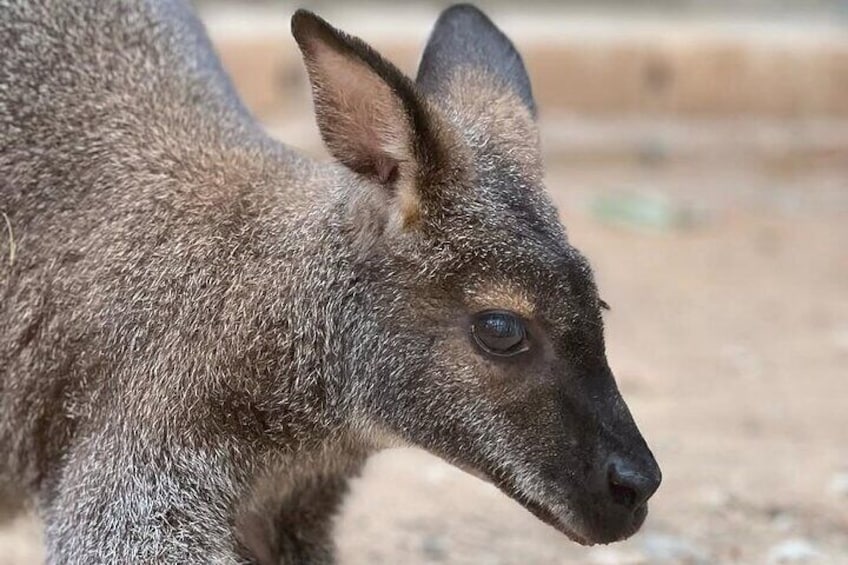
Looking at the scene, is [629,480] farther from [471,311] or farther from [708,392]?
[708,392]

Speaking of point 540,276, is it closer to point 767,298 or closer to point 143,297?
point 143,297

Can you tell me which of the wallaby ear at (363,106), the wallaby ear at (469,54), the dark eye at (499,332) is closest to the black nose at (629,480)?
the dark eye at (499,332)

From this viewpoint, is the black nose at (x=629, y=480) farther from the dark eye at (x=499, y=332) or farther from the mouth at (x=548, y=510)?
the dark eye at (x=499, y=332)

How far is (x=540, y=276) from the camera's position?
13.2 ft

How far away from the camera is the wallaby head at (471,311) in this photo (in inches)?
156

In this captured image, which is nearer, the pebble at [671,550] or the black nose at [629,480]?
the black nose at [629,480]

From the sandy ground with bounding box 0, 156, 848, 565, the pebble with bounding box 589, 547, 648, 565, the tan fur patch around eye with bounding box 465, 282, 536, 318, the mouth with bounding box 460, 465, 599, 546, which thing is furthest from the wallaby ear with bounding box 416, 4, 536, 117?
the pebble with bounding box 589, 547, 648, 565

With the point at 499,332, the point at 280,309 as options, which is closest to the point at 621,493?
the point at 499,332

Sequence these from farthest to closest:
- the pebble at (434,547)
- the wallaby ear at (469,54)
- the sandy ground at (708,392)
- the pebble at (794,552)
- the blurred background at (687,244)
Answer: the blurred background at (687,244) < the sandy ground at (708,392) < the pebble at (434,547) < the pebble at (794,552) < the wallaby ear at (469,54)

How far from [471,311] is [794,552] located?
201cm

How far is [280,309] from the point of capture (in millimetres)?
4340

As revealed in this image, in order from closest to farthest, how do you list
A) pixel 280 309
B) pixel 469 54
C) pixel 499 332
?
pixel 499 332 < pixel 280 309 < pixel 469 54

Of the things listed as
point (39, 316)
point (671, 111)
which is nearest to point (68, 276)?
point (39, 316)

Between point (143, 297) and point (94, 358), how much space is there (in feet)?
0.70
